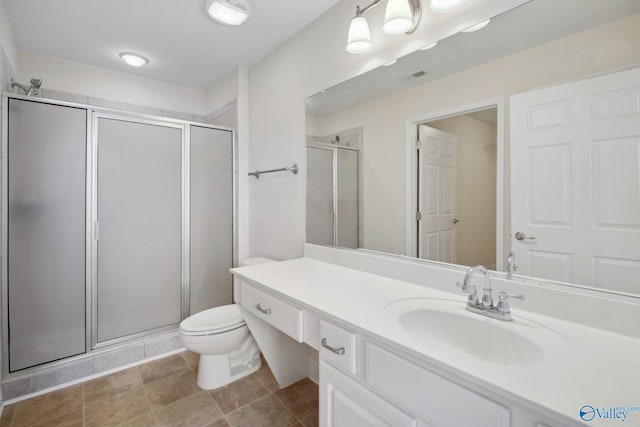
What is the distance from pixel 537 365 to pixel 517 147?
29.2 inches

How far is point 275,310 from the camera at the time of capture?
4.46ft

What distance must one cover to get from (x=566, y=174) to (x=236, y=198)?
2292 millimetres

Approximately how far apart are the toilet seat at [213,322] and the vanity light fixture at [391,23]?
169cm

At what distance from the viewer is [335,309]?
3.54 feet

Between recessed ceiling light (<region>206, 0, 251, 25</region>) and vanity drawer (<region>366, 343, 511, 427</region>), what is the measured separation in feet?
6.56

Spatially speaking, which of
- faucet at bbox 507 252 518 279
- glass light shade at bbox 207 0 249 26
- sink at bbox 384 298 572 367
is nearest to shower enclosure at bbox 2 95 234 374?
glass light shade at bbox 207 0 249 26

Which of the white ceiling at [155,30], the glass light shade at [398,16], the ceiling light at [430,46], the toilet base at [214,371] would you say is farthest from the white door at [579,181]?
the toilet base at [214,371]

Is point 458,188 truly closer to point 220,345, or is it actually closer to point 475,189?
point 475,189

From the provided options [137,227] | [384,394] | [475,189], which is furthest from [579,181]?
[137,227]

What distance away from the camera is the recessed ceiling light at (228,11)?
1797 millimetres

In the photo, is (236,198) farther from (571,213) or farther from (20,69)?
(571,213)

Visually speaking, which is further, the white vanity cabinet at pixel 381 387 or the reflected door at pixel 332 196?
the reflected door at pixel 332 196

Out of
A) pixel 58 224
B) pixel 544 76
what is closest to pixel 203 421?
pixel 58 224

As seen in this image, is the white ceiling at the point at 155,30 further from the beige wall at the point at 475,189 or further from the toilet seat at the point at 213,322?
the toilet seat at the point at 213,322
